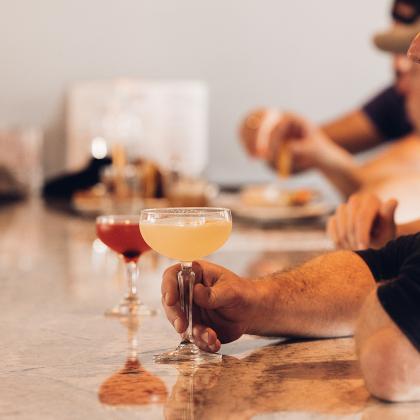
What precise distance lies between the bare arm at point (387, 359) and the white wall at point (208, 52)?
326cm

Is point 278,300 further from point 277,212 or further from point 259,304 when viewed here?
point 277,212

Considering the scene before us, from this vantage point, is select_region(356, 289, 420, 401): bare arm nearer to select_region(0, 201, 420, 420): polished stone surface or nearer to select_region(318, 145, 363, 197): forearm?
select_region(0, 201, 420, 420): polished stone surface

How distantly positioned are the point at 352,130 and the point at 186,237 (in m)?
2.72

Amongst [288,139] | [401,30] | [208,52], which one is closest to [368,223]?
[401,30]

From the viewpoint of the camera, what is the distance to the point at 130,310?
1.68 m

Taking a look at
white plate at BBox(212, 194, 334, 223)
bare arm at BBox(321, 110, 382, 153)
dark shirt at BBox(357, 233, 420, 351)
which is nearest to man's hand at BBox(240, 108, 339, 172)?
white plate at BBox(212, 194, 334, 223)

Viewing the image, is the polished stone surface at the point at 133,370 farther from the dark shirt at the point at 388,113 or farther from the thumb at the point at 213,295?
the dark shirt at the point at 388,113

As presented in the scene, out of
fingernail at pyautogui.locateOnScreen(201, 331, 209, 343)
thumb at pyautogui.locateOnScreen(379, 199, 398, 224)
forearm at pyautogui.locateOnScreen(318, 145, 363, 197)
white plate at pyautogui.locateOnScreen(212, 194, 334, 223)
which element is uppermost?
thumb at pyautogui.locateOnScreen(379, 199, 398, 224)

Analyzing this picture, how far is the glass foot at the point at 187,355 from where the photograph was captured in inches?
51.5

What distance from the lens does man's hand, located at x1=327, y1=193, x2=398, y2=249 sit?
5.96 feet

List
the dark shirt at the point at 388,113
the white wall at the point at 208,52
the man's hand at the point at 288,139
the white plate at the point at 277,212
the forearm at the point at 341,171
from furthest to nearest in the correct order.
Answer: the white wall at the point at 208,52, the dark shirt at the point at 388,113, the man's hand at the point at 288,139, the forearm at the point at 341,171, the white plate at the point at 277,212

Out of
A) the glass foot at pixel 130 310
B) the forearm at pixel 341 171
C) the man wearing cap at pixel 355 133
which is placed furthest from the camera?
the forearm at pixel 341 171

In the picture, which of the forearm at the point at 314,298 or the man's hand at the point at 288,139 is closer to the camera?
the forearm at the point at 314,298

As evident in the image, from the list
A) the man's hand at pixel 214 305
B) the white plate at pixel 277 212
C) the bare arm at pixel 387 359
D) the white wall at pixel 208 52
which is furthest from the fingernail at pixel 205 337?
the white wall at pixel 208 52
